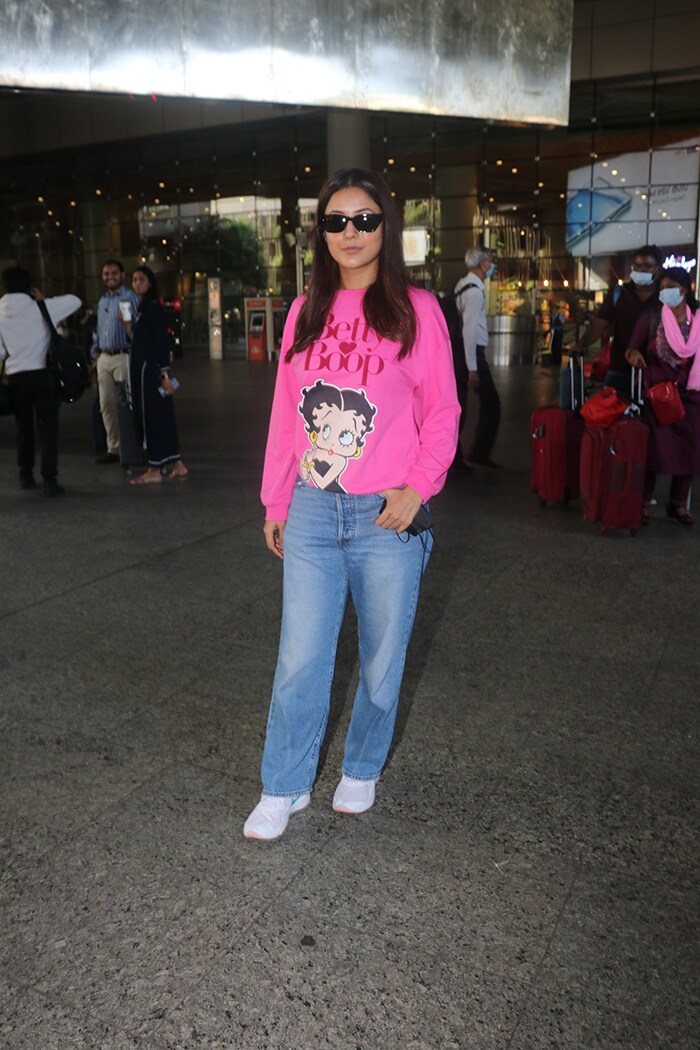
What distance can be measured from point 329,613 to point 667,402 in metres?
4.69

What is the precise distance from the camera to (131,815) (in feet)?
10.2

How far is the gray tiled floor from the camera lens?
7.38ft

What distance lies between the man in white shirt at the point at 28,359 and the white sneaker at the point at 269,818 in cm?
587

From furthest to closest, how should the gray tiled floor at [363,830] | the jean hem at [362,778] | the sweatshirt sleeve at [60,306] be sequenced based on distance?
the sweatshirt sleeve at [60,306], the jean hem at [362,778], the gray tiled floor at [363,830]

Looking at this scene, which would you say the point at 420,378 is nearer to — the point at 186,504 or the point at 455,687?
the point at 455,687

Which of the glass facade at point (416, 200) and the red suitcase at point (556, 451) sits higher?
the glass facade at point (416, 200)

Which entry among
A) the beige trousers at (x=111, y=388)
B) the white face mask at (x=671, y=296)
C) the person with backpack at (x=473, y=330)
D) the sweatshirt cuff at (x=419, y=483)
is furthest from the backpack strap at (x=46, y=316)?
the sweatshirt cuff at (x=419, y=483)

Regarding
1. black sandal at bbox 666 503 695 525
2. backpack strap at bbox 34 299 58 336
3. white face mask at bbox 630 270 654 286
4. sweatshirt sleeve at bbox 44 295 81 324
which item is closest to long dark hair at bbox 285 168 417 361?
black sandal at bbox 666 503 695 525

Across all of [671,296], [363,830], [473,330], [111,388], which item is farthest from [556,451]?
[363,830]

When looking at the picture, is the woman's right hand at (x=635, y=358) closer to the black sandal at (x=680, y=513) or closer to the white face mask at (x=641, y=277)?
the white face mask at (x=641, y=277)

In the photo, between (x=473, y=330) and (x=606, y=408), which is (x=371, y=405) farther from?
(x=473, y=330)

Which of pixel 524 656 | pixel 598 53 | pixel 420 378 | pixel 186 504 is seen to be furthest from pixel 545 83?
pixel 598 53

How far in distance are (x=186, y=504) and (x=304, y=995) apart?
5.93 metres

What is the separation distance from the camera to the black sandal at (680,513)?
7133 millimetres
